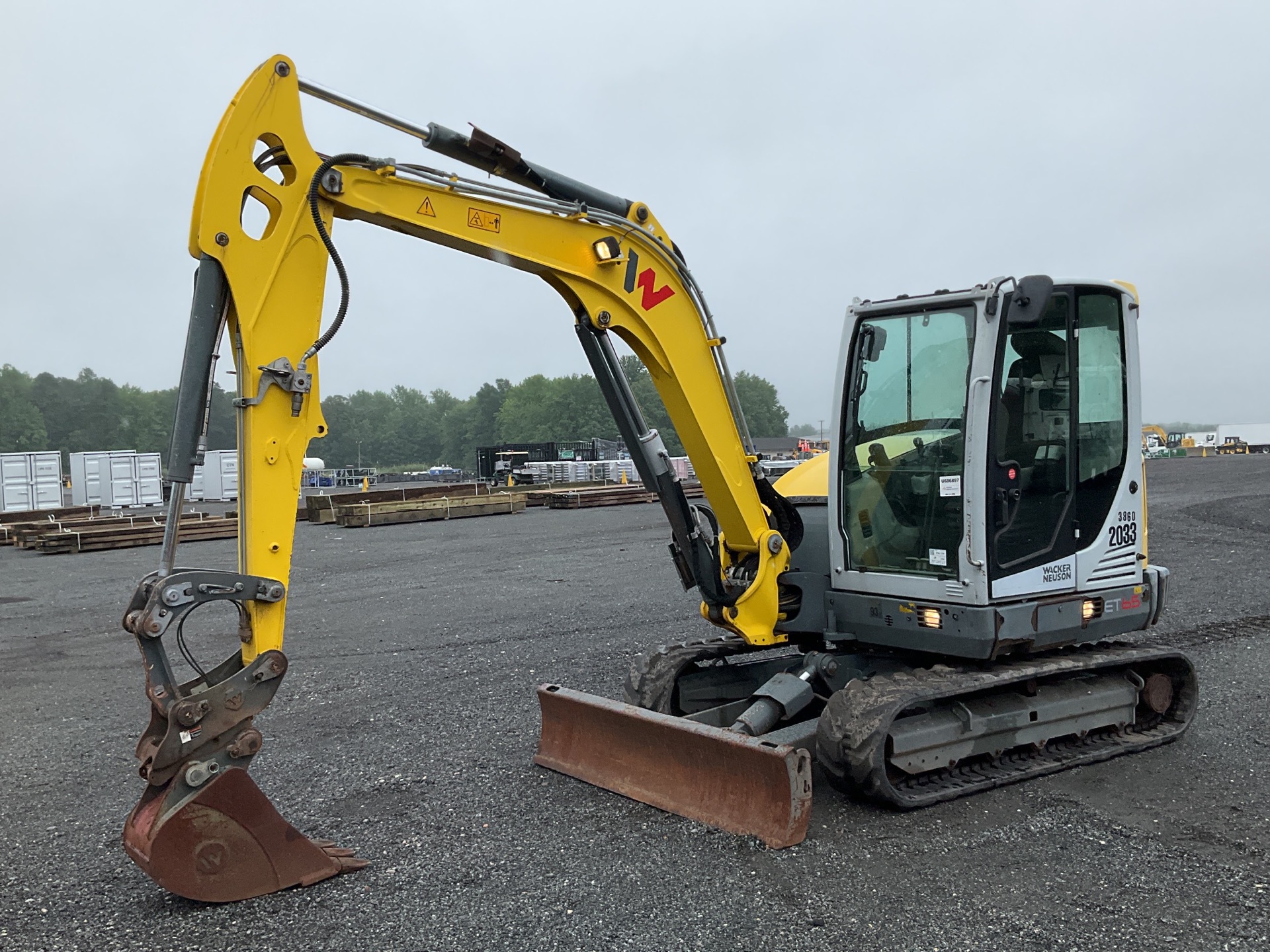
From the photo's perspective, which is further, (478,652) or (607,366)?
(478,652)

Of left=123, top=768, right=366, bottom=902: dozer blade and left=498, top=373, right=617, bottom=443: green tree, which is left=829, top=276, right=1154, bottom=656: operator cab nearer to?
left=123, top=768, right=366, bottom=902: dozer blade

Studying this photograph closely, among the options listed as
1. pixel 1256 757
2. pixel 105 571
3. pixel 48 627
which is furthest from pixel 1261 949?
pixel 105 571

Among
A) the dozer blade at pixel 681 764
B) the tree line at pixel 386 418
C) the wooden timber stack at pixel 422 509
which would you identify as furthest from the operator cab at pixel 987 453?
the tree line at pixel 386 418

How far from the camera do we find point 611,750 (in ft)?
19.4

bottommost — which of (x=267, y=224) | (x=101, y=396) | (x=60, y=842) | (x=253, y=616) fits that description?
(x=60, y=842)

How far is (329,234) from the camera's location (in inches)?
186

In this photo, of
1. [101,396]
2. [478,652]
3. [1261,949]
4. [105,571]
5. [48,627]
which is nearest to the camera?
[1261,949]

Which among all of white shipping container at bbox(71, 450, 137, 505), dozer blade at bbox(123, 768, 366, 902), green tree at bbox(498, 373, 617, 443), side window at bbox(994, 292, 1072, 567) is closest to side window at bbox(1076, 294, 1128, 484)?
side window at bbox(994, 292, 1072, 567)

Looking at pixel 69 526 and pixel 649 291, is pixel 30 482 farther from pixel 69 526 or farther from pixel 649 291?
pixel 649 291

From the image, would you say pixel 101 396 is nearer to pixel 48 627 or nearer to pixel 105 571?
pixel 105 571

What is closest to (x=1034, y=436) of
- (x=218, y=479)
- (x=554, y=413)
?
(x=218, y=479)

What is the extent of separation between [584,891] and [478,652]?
5.50m

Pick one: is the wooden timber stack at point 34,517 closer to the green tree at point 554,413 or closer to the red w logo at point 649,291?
the red w logo at point 649,291

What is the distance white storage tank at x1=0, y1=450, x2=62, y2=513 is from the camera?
105ft
